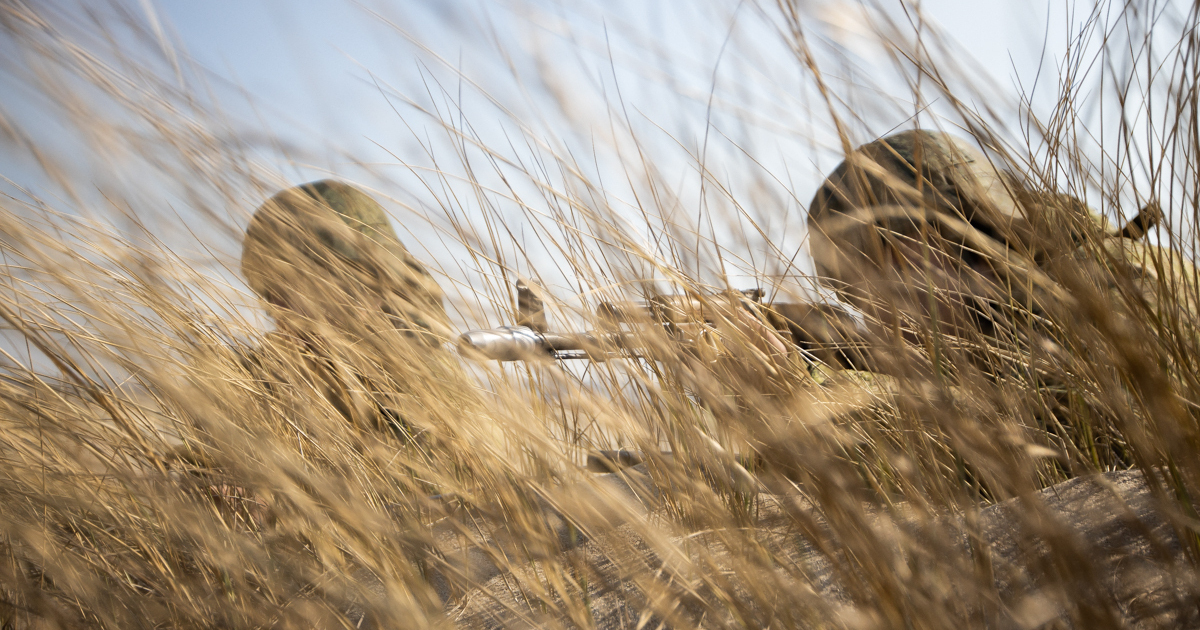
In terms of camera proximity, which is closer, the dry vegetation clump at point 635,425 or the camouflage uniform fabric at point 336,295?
the dry vegetation clump at point 635,425

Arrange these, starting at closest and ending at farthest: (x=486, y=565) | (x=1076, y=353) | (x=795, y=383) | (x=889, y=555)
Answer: (x=889, y=555), (x=1076, y=353), (x=795, y=383), (x=486, y=565)

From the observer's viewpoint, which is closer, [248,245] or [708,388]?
[708,388]

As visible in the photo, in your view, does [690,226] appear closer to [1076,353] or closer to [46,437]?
[1076,353]

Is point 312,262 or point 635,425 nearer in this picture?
point 635,425

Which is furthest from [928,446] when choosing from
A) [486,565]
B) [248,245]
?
A: [248,245]

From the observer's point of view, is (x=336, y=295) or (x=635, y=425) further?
(x=336, y=295)

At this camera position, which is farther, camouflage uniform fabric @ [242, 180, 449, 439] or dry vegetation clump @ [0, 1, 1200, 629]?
camouflage uniform fabric @ [242, 180, 449, 439]

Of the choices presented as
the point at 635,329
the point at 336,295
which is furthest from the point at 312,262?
the point at 635,329

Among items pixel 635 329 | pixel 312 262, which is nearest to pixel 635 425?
pixel 635 329

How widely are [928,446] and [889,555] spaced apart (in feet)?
0.44

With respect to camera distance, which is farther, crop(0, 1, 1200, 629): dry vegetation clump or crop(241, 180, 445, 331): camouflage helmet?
crop(241, 180, 445, 331): camouflage helmet

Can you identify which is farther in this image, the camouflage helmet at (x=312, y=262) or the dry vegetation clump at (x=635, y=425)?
the camouflage helmet at (x=312, y=262)

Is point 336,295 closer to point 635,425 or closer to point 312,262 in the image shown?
point 312,262

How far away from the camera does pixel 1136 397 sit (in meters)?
0.46
